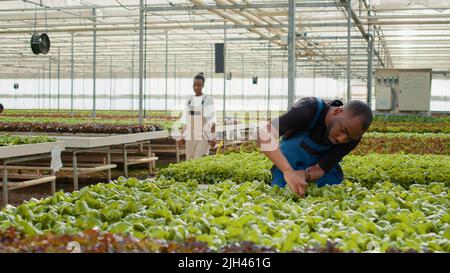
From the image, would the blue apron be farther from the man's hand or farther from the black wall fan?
the black wall fan

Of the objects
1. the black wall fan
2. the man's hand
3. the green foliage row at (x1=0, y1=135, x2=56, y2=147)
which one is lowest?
the green foliage row at (x1=0, y1=135, x2=56, y2=147)

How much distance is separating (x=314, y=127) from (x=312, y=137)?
0.22ft

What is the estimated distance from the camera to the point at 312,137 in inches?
141

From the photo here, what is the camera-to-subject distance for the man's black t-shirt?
3.39 m

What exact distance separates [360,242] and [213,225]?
1.97ft

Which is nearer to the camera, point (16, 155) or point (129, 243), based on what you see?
point (129, 243)

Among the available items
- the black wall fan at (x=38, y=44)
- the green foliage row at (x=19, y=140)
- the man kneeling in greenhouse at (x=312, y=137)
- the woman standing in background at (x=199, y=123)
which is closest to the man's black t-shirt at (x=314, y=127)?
the man kneeling in greenhouse at (x=312, y=137)

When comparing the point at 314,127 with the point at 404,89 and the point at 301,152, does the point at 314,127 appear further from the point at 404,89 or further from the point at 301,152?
the point at 404,89

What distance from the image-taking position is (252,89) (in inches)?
1868

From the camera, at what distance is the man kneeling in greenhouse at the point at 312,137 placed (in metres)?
3.15

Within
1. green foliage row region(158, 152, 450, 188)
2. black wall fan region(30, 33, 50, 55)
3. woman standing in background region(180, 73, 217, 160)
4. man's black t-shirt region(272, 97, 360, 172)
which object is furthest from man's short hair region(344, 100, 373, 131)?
black wall fan region(30, 33, 50, 55)

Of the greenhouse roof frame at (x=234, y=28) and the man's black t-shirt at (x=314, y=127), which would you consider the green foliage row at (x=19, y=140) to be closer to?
the greenhouse roof frame at (x=234, y=28)
